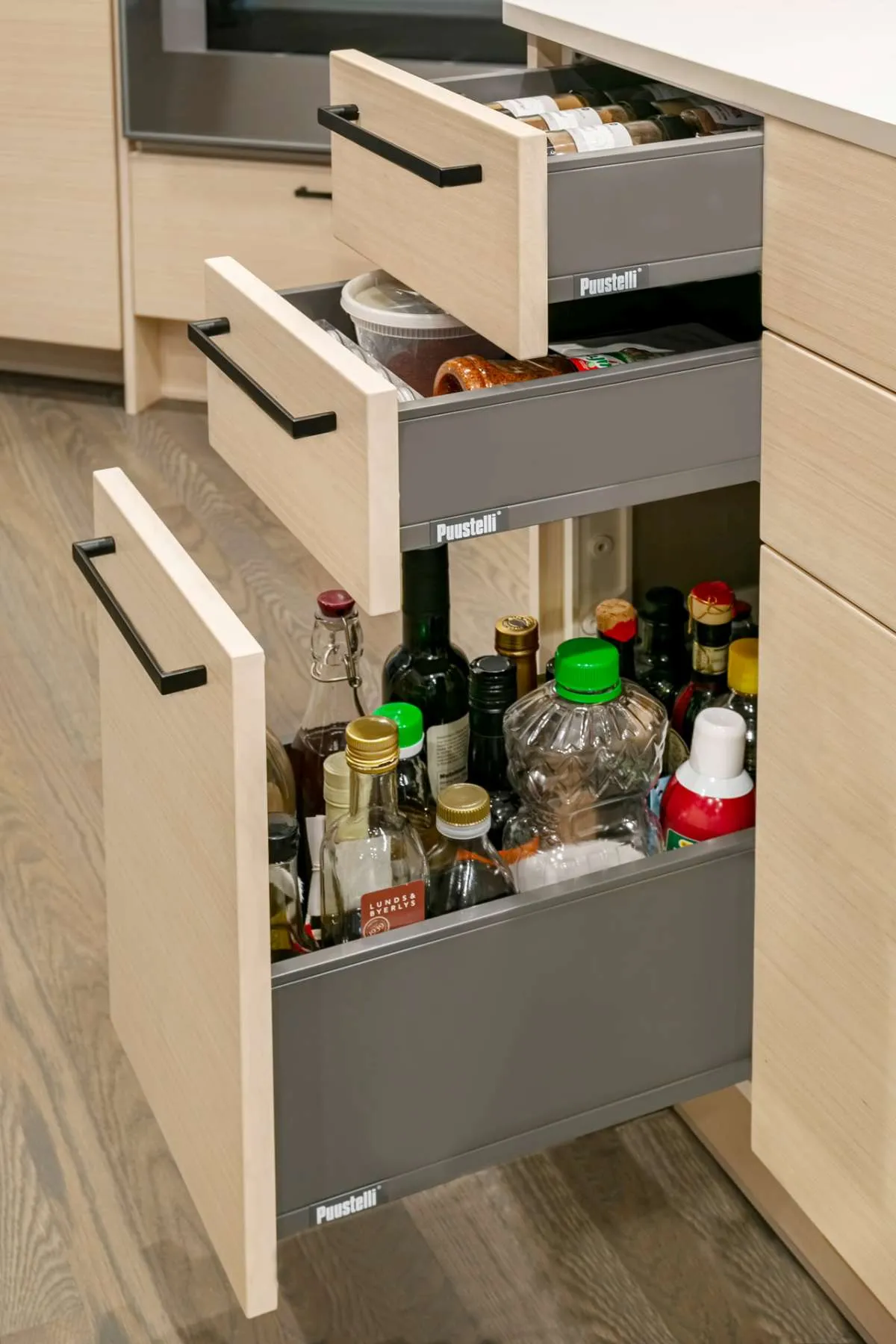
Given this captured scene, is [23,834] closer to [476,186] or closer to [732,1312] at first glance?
[732,1312]

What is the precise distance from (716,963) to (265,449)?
44 cm

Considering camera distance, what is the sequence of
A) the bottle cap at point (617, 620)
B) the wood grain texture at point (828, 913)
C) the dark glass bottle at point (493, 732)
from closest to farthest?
the wood grain texture at point (828, 913) → the dark glass bottle at point (493, 732) → the bottle cap at point (617, 620)

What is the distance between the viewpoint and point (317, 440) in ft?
3.08

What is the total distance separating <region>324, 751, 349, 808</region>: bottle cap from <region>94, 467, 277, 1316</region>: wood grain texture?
99 mm

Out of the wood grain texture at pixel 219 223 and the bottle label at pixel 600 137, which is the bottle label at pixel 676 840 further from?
the wood grain texture at pixel 219 223

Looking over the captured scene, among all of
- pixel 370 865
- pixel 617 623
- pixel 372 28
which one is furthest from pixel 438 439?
pixel 372 28

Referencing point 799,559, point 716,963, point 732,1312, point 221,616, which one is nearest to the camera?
point 221,616

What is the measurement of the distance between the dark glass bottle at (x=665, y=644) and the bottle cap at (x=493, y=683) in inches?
6.1

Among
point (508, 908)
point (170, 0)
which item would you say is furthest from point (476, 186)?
point (170, 0)

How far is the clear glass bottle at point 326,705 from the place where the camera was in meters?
1.19

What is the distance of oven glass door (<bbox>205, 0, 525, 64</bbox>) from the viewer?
2580 mm

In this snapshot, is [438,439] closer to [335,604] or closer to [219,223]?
[335,604]

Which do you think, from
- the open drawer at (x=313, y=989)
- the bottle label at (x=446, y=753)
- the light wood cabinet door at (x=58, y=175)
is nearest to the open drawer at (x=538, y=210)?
the open drawer at (x=313, y=989)

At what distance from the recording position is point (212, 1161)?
1.01 meters
